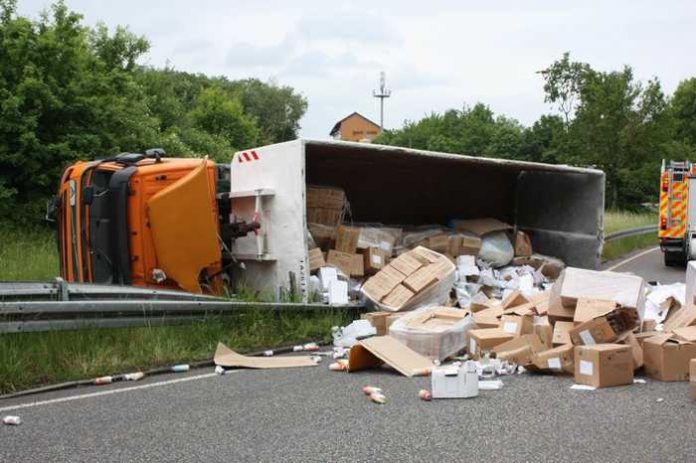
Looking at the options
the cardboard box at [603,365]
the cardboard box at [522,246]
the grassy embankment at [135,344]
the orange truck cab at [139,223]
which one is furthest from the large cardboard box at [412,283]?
the cardboard box at [522,246]

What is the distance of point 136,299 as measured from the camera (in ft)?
23.1

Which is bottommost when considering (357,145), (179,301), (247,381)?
(247,381)

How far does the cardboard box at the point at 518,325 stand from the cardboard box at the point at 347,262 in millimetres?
2964

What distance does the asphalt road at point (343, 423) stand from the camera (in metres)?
4.32

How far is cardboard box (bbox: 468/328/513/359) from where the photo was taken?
698cm

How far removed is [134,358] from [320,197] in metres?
4.84

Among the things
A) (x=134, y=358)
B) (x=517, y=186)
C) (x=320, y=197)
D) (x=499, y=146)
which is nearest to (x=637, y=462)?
(x=134, y=358)

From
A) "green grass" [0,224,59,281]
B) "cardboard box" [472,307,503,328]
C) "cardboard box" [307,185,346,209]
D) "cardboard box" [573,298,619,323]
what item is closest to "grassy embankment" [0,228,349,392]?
"cardboard box" [472,307,503,328]

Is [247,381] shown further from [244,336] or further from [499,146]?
[499,146]

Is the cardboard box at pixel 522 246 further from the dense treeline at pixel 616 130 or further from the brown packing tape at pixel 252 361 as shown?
the dense treeline at pixel 616 130

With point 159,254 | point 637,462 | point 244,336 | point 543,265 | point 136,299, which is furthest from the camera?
point 543,265

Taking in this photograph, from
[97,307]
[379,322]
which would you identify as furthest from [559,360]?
[97,307]

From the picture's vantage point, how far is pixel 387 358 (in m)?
6.62

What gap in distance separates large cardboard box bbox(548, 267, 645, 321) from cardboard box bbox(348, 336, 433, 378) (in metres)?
1.32
